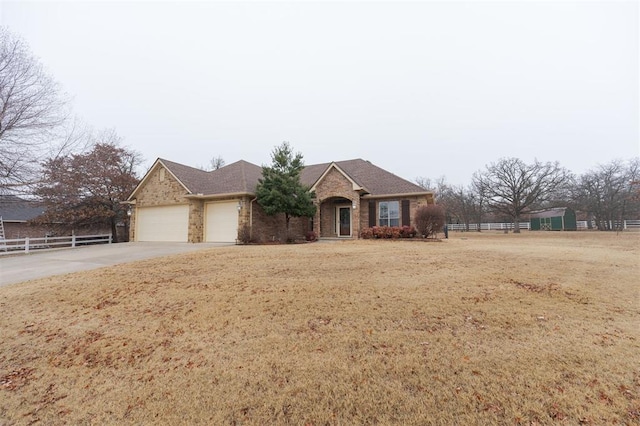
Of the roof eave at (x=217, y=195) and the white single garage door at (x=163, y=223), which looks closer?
the roof eave at (x=217, y=195)

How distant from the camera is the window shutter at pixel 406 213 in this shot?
16.2m

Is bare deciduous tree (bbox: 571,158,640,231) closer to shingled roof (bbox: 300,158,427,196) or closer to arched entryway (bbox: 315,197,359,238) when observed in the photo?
shingled roof (bbox: 300,158,427,196)

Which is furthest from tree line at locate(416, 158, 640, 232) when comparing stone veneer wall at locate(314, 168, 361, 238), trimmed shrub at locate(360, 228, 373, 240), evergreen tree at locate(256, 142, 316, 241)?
evergreen tree at locate(256, 142, 316, 241)

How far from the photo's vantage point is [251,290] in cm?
539

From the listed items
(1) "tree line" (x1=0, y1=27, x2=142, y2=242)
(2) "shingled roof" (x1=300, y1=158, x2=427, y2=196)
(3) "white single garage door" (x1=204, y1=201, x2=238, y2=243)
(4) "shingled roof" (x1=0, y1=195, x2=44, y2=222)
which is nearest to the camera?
(1) "tree line" (x1=0, y1=27, x2=142, y2=242)

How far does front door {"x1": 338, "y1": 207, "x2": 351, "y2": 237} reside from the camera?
1792cm

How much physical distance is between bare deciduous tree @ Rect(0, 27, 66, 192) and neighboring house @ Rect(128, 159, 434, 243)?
531 cm

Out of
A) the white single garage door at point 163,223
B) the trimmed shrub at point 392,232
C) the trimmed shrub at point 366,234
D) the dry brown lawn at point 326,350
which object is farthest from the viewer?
the white single garage door at point 163,223

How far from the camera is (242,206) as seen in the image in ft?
51.0

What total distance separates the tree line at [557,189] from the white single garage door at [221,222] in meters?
Result: 24.2

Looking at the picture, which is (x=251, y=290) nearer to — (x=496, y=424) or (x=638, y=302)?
(x=496, y=424)

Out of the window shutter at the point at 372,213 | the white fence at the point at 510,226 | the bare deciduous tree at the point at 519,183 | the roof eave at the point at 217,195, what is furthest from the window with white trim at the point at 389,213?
the white fence at the point at 510,226

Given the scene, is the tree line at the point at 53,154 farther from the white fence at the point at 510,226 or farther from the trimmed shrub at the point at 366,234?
the white fence at the point at 510,226

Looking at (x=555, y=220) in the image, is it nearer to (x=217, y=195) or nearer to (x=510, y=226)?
(x=510, y=226)
